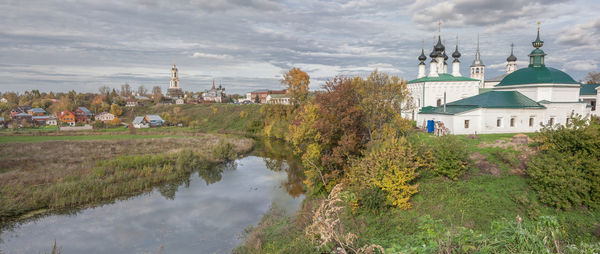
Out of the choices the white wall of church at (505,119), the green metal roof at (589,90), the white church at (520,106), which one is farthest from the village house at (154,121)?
the green metal roof at (589,90)

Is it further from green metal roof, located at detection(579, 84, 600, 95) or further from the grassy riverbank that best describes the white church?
green metal roof, located at detection(579, 84, 600, 95)

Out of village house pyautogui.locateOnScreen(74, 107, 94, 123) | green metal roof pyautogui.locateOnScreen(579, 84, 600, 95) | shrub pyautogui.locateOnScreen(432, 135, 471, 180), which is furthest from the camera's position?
village house pyautogui.locateOnScreen(74, 107, 94, 123)

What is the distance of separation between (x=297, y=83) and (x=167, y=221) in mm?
30637

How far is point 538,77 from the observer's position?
25.8m

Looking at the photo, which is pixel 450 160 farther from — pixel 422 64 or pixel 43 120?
pixel 43 120

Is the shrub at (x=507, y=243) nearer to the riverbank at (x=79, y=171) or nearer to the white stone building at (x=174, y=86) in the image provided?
the riverbank at (x=79, y=171)

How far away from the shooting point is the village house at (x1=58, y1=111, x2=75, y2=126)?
67.3 metres

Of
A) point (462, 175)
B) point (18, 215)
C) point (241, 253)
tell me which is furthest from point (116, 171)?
point (462, 175)

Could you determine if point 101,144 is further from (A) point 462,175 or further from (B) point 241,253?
(A) point 462,175

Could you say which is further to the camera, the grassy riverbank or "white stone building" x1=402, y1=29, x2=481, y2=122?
"white stone building" x1=402, y1=29, x2=481, y2=122

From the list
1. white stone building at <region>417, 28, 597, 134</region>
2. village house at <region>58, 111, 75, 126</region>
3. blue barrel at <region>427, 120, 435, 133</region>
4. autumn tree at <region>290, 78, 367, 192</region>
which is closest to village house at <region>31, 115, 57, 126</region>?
village house at <region>58, 111, 75, 126</region>

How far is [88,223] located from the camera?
16344 mm

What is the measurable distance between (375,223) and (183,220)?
10777 millimetres

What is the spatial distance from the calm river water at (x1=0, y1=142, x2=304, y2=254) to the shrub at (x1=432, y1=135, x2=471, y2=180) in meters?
9.09
